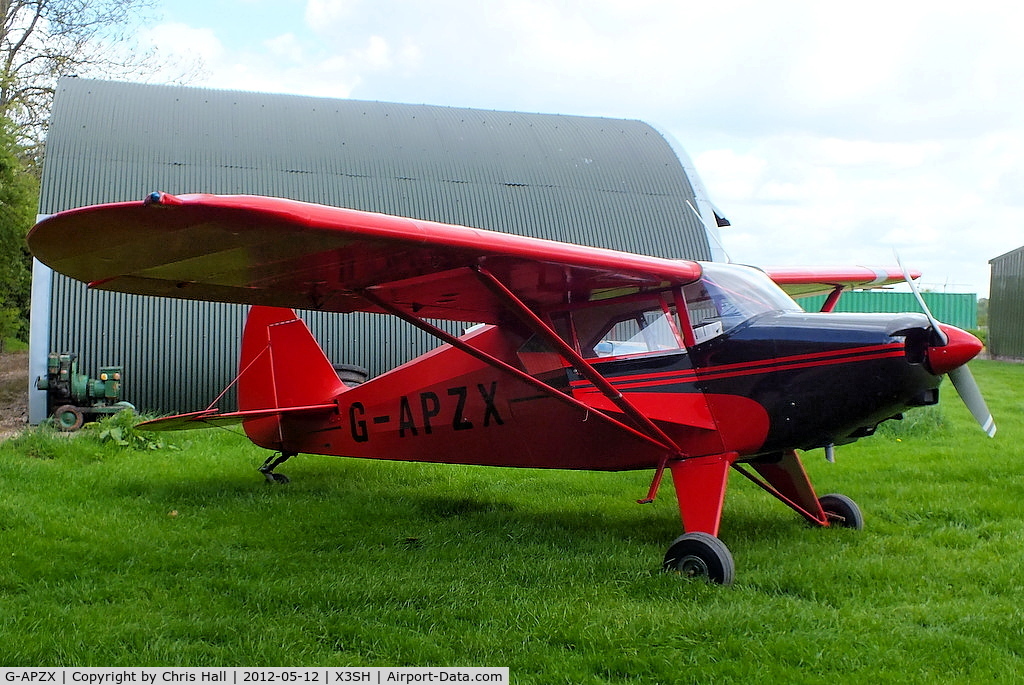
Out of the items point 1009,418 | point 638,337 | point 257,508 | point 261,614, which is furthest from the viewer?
point 1009,418

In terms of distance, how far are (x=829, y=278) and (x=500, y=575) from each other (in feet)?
15.8

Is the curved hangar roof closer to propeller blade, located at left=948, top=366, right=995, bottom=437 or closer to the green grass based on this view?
the green grass

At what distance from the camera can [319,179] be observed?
14617mm

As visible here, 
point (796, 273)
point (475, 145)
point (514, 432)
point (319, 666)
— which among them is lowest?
point (319, 666)

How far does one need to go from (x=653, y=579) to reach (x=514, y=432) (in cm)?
188

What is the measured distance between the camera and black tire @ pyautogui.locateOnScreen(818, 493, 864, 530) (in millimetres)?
6902

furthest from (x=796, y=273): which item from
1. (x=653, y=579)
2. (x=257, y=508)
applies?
(x=257, y=508)

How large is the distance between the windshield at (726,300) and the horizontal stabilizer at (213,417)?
3.61 meters

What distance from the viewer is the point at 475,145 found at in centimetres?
1611

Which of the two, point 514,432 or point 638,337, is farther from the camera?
point 514,432

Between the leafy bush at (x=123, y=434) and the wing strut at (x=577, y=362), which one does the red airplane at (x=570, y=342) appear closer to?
the wing strut at (x=577, y=362)

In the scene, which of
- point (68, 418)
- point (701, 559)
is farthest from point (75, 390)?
point (701, 559)

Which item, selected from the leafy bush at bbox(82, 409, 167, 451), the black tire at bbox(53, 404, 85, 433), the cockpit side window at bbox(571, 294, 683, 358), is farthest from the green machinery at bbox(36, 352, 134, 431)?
the cockpit side window at bbox(571, 294, 683, 358)

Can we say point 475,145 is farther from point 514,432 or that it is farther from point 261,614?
point 261,614
